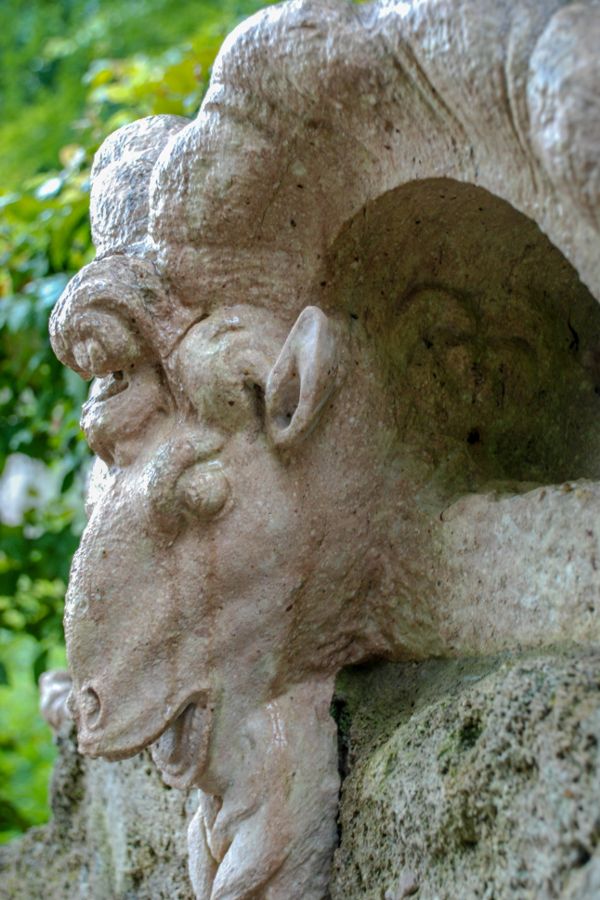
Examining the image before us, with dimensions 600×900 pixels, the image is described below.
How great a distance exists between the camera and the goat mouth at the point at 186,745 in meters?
0.96

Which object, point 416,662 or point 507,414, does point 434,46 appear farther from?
point 416,662

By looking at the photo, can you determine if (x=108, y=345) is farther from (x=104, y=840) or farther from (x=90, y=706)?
(x=104, y=840)

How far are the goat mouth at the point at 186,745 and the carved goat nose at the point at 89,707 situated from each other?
0.06 m

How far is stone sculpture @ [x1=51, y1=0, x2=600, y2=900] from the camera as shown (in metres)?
0.88

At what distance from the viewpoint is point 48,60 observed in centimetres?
387

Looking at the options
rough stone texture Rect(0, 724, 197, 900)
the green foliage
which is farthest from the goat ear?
the green foliage

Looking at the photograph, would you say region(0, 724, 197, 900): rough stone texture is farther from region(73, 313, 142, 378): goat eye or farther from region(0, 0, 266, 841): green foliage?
region(73, 313, 142, 378): goat eye

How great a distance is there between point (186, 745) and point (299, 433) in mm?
301

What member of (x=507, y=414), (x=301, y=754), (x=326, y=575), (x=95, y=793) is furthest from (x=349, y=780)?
(x=95, y=793)

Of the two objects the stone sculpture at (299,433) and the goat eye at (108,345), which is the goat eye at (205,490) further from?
the goat eye at (108,345)

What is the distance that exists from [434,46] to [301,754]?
60cm

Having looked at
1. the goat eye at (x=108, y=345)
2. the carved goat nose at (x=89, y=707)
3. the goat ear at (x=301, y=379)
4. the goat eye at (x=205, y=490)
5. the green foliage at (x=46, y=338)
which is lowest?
the carved goat nose at (x=89, y=707)

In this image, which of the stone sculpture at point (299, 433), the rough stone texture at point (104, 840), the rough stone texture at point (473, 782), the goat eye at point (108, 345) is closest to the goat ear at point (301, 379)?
the stone sculpture at point (299, 433)

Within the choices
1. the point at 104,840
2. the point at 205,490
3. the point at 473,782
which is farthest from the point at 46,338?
the point at 473,782
